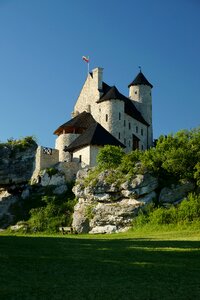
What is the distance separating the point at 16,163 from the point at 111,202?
1971 centimetres

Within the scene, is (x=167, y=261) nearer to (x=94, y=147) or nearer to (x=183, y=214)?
(x=183, y=214)

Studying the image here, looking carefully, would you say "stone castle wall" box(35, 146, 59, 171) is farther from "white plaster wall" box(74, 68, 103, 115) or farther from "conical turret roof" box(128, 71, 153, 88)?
"conical turret roof" box(128, 71, 153, 88)

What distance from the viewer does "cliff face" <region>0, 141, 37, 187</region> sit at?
56625 millimetres

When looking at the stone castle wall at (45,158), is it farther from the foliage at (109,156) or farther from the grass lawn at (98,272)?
the grass lawn at (98,272)

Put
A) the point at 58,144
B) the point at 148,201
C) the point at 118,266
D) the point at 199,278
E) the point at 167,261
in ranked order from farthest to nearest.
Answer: the point at 58,144 → the point at 148,201 → the point at 167,261 → the point at 118,266 → the point at 199,278

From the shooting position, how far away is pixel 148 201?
131 ft

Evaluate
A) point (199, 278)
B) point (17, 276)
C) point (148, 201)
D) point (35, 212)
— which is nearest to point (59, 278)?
point (17, 276)

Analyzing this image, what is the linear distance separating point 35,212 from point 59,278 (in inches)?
1309

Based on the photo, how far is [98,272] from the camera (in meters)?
15.3

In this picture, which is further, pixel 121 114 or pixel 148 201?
pixel 121 114

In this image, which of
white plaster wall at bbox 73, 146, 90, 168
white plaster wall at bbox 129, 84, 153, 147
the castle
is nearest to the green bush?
the castle

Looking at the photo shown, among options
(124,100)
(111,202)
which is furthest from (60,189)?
(124,100)

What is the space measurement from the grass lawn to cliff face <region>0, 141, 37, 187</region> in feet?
117

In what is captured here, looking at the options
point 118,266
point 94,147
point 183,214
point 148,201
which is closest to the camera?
point 118,266
